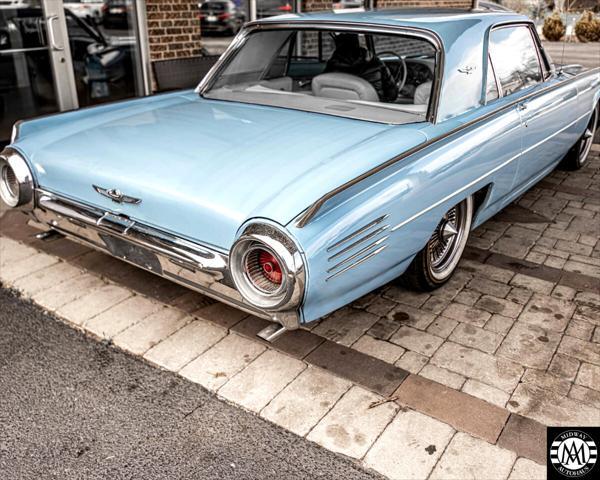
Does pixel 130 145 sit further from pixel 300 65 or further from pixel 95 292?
pixel 300 65

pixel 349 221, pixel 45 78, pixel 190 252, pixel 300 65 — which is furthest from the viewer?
pixel 45 78

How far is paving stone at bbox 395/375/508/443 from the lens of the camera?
2.33 metres

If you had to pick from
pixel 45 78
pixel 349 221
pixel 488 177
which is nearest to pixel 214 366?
pixel 349 221

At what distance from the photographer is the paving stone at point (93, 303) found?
10.2 feet

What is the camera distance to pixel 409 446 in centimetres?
224

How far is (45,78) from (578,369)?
5.71 metres

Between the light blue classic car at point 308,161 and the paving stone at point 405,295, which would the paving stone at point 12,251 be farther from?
the paving stone at point 405,295

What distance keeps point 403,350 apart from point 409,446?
65 centimetres

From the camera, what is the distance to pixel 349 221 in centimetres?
227

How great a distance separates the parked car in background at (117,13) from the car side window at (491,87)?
4444 mm

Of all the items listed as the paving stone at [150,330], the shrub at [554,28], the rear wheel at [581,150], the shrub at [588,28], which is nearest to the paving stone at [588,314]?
the paving stone at [150,330]

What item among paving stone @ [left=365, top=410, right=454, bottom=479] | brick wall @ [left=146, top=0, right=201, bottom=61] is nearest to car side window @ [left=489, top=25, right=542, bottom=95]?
paving stone @ [left=365, top=410, right=454, bottom=479]

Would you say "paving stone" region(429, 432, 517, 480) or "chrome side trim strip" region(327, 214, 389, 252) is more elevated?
"chrome side trim strip" region(327, 214, 389, 252)

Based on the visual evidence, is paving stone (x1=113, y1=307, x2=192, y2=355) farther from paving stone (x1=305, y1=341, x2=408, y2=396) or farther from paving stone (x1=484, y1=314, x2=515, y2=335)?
paving stone (x1=484, y1=314, x2=515, y2=335)
